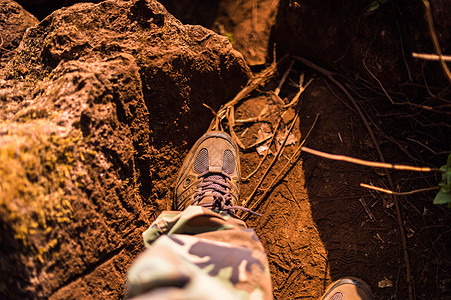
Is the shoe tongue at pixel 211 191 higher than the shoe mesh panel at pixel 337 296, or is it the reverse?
the shoe tongue at pixel 211 191

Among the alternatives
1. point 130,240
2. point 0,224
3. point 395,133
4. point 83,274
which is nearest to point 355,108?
point 395,133

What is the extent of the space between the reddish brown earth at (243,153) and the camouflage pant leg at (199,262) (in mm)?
359

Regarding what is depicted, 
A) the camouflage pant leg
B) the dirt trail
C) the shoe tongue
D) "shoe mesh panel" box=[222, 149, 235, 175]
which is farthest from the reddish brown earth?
the camouflage pant leg

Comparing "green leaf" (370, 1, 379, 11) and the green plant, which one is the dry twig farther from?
"green leaf" (370, 1, 379, 11)

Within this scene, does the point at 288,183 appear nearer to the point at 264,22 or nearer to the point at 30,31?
the point at 264,22

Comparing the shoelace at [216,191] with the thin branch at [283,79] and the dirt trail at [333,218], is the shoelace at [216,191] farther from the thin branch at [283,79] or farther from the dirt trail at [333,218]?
the thin branch at [283,79]

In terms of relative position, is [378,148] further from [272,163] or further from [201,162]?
[201,162]

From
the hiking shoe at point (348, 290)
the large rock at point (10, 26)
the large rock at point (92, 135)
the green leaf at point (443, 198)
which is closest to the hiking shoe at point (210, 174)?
Result: the large rock at point (92, 135)

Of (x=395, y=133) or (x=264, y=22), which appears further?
(x=264, y=22)

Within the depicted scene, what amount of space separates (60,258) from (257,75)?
1706 millimetres

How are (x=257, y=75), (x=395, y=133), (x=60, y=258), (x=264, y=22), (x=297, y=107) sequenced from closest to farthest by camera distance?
1. (x=60, y=258)
2. (x=395, y=133)
3. (x=297, y=107)
4. (x=257, y=75)
5. (x=264, y=22)

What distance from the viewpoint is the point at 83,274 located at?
4.35 ft

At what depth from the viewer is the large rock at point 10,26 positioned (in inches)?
71.0

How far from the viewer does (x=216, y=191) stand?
1.77 meters
